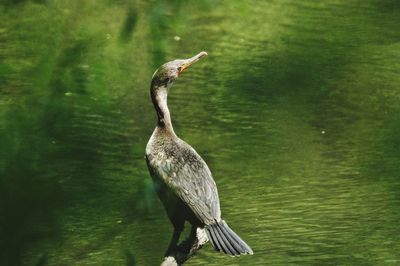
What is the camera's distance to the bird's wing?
3.65 metres

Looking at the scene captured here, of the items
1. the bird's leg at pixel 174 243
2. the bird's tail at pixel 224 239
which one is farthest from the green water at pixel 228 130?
the bird's tail at pixel 224 239

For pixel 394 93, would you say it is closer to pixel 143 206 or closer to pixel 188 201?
pixel 188 201

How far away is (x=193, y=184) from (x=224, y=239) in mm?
227

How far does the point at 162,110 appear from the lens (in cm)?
418

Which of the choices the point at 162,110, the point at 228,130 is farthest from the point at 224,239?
the point at 228,130

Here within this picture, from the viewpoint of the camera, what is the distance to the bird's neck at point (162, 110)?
13.6 feet

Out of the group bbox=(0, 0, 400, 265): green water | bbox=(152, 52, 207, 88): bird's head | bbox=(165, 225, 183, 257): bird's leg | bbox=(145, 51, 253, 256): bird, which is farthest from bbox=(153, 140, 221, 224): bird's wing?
bbox=(152, 52, 207, 88): bird's head

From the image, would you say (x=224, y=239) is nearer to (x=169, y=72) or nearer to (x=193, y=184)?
(x=193, y=184)

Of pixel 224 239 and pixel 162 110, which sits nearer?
pixel 224 239

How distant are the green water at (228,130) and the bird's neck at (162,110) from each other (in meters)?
0.30

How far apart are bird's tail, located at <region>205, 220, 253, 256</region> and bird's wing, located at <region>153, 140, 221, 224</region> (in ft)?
0.09

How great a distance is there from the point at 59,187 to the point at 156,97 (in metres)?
2.17

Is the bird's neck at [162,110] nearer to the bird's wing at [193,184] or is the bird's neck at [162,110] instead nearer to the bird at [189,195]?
the bird at [189,195]

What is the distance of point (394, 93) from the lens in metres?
8.82
